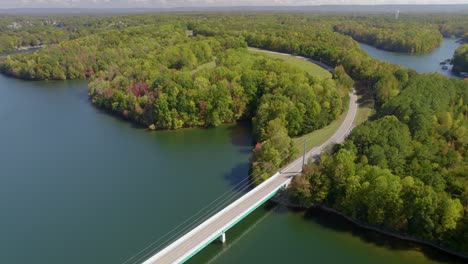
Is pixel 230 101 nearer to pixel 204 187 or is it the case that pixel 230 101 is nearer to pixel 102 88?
pixel 204 187

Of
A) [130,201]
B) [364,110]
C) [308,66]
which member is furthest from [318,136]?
[308,66]

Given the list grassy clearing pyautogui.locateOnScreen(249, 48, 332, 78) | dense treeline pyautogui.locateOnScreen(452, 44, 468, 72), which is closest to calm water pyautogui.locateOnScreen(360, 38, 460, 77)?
dense treeline pyautogui.locateOnScreen(452, 44, 468, 72)

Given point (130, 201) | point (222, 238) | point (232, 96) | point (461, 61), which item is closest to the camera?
point (222, 238)

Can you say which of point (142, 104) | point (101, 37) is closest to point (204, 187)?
point (142, 104)

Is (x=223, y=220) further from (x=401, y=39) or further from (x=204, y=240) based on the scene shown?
(x=401, y=39)

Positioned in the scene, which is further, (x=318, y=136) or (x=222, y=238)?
(x=318, y=136)

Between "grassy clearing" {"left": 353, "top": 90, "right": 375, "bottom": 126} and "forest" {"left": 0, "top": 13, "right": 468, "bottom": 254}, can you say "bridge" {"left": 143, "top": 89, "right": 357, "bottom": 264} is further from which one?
"grassy clearing" {"left": 353, "top": 90, "right": 375, "bottom": 126}

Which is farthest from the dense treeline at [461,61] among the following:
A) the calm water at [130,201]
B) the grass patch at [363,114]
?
the calm water at [130,201]
